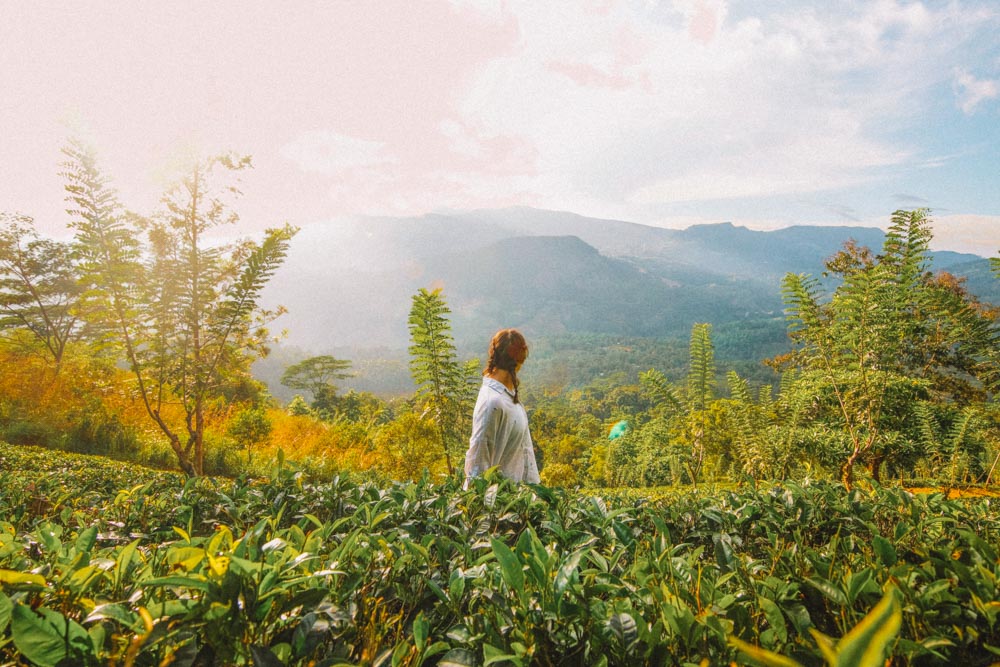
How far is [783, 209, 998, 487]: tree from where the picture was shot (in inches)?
200

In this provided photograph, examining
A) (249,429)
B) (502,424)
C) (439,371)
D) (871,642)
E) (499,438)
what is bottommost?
(249,429)

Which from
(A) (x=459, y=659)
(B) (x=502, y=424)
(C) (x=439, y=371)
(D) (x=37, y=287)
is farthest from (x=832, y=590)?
(D) (x=37, y=287)

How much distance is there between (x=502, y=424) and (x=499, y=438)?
0.12m

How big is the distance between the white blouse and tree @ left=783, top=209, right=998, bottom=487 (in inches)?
135

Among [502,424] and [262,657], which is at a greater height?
[262,657]

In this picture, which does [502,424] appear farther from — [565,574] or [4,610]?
[4,610]

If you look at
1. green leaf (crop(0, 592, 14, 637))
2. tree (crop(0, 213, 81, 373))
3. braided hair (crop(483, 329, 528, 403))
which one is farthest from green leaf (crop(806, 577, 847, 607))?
tree (crop(0, 213, 81, 373))

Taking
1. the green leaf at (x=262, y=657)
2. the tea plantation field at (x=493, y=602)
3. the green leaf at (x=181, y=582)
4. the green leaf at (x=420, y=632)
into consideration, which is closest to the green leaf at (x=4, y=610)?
the tea plantation field at (x=493, y=602)

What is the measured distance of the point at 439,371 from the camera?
7.59 m

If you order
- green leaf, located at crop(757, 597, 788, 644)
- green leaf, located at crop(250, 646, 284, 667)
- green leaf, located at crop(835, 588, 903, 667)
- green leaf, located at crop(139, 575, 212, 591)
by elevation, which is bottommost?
green leaf, located at crop(757, 597, 788, 644)

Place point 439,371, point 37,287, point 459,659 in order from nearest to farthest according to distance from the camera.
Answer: point 459,659 < point 439,371 < point 37,287

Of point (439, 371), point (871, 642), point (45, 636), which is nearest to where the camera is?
point (871, 642)

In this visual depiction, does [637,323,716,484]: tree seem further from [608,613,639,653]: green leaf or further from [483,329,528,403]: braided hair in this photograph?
[608,613,639,653]: green leaf

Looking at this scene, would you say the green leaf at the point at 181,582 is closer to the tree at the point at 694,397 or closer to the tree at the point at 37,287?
the tree at the point at 694,397
